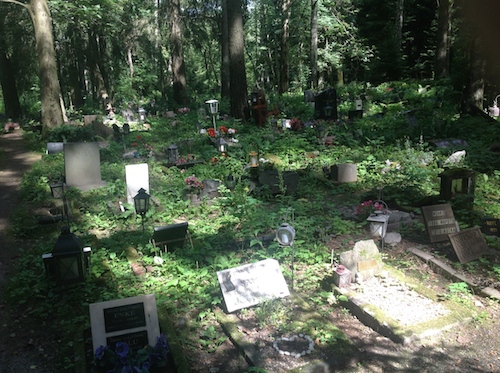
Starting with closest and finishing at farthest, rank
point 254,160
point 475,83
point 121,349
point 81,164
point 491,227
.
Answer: point 121,349
point 491,227
point 81,164
point 254,160
point 475,83

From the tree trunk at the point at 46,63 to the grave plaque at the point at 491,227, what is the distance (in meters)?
15.0

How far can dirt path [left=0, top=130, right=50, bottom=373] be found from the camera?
14.6ft

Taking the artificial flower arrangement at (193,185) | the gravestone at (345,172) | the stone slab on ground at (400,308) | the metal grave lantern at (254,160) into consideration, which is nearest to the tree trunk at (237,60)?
the metal grave lantern at (254,160)

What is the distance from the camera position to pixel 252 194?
33.7 ft

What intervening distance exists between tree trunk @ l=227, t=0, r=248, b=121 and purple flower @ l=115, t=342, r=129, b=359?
14678 millimetres

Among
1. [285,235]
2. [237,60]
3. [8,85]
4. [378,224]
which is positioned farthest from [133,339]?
[8,85]

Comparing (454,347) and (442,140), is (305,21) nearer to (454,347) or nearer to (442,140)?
(442,140)

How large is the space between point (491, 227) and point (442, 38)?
1948 cm

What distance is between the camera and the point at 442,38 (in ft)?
76.5

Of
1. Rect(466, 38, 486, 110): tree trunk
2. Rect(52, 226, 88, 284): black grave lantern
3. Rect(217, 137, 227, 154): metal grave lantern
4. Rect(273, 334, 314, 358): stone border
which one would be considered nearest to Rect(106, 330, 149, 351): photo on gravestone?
Rect(273, 334, 314, 358): stone border

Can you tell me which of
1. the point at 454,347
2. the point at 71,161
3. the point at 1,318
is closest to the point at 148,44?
the point at 71,161

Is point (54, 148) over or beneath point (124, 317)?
over

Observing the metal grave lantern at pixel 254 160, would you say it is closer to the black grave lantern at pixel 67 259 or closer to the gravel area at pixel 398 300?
the gravel area at pixel 398 300

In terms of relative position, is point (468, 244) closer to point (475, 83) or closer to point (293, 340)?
point (293, 340)
